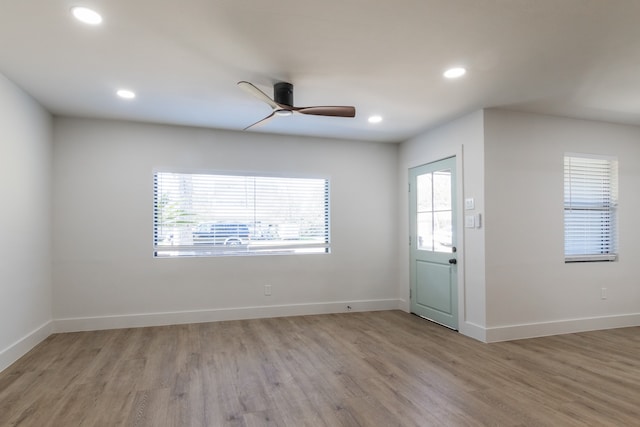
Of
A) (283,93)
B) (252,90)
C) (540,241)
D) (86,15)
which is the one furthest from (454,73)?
(86,15)

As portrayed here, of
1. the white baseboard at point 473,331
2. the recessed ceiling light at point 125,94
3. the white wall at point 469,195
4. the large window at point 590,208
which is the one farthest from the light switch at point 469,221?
the recessed ceiling light at point 125,94

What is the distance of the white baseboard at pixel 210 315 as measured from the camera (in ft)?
14.5

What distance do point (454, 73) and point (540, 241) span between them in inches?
93.1

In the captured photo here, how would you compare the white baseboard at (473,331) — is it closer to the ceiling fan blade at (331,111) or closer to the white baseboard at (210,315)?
the white baseboard at (210,315)

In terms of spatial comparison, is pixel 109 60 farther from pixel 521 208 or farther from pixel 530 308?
pixel 530 308

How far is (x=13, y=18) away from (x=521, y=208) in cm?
480

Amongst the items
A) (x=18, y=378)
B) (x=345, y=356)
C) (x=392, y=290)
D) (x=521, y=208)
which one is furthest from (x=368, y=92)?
(x=18, y=378)

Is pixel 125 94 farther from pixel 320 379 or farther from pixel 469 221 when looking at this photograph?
pixel 469 221

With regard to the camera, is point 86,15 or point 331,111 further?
point 331,111

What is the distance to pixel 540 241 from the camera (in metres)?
4.25

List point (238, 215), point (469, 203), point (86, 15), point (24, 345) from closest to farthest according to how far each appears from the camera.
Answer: point (86, 15), point (24, 345), point (469, 203), point (238, 215)

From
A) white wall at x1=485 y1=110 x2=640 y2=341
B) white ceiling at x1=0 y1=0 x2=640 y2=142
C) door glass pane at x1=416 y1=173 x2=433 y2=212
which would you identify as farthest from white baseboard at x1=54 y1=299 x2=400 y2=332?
white ceiling at x1=0 y1=0 x2=640 y2=142

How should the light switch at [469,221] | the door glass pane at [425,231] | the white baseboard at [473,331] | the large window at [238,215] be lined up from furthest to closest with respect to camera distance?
the door glass pane at [425,231]
the large window at [238,215]
the light switch at [469,221]
the white baseboard at [473,331]

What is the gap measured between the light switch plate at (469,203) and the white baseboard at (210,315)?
2115 millimetres
